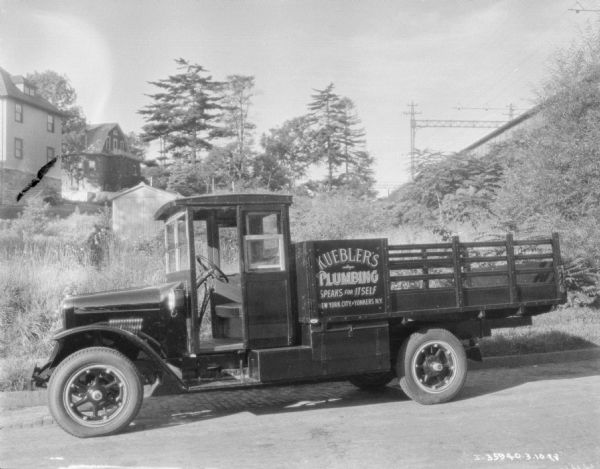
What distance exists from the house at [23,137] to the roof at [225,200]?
3678 cm

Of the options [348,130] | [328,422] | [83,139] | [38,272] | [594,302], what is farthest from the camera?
[83,139]

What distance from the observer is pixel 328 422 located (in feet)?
21.2

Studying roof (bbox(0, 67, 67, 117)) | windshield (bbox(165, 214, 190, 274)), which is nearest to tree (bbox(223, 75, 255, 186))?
roof (bbox(0, 67, 67, 117))

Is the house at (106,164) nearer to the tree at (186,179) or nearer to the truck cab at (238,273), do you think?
the tree at (186,179)

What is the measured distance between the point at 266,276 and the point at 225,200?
0.89 metres

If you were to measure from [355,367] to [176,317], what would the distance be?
190 cm

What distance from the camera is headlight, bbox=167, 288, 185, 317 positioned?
6.61 meters

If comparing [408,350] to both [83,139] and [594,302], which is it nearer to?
[594,302]

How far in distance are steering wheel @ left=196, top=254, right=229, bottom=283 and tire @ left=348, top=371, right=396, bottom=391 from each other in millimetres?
2005

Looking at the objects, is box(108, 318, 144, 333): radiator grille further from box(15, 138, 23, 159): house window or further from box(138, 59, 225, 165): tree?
box(15, 138, 23, 159): house window

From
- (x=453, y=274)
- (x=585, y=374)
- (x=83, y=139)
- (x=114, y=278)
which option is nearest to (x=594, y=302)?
(x=585, y=374)

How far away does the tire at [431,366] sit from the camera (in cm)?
716

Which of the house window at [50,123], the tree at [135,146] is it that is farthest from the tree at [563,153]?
the tree at [135,146]

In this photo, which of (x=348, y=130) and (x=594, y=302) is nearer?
(x=594, y=302)
